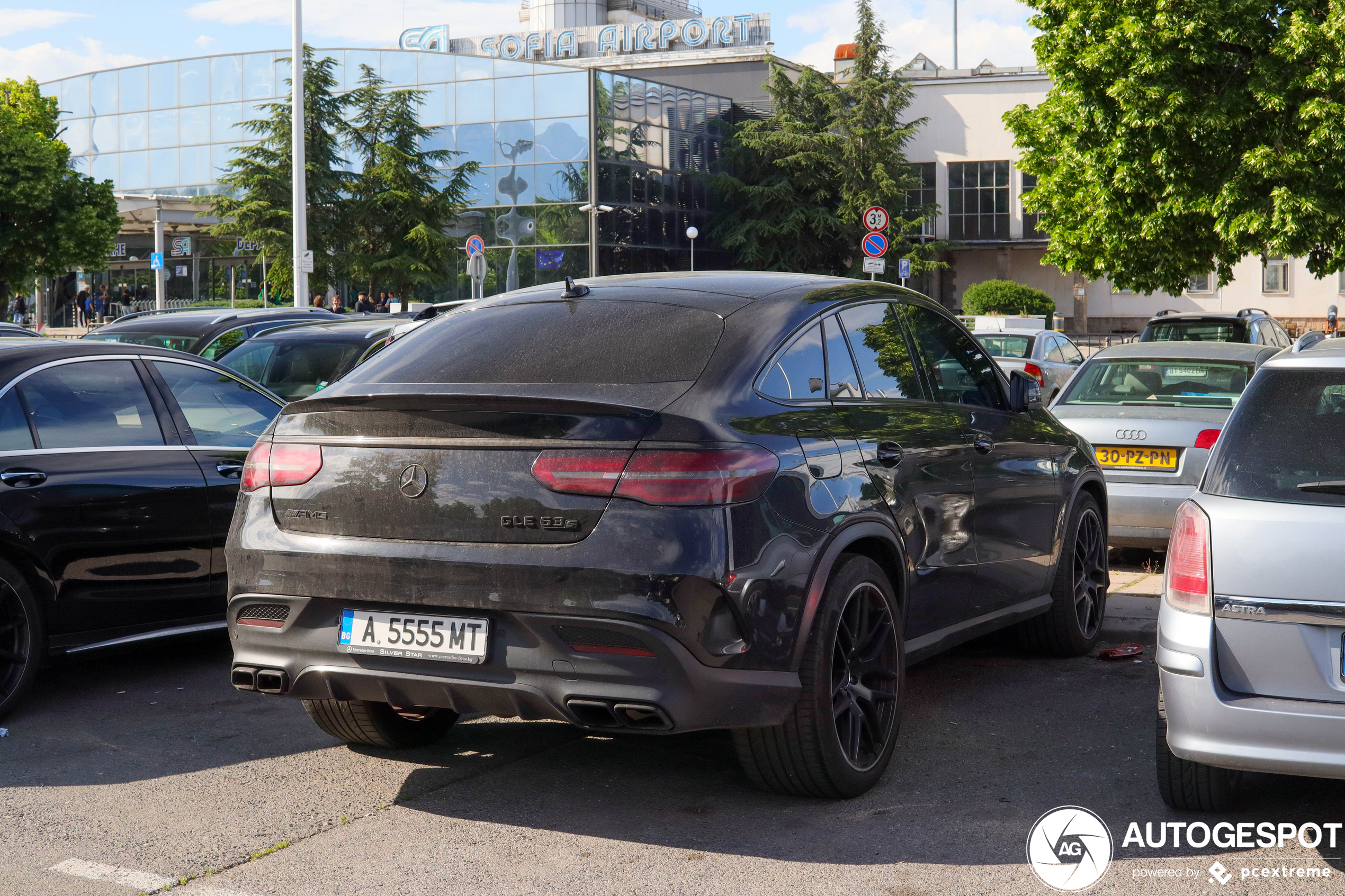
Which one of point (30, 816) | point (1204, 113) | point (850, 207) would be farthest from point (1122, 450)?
point (850, 207)

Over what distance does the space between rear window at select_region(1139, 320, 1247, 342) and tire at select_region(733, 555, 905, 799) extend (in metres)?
12.6

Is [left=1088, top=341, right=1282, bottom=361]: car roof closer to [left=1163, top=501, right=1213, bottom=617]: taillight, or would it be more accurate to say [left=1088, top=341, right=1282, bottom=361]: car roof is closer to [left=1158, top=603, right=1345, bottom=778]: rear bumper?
[left=1163, top=501, right=1213, bottom=617]: taillight

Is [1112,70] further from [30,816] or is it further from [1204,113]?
[30,816]

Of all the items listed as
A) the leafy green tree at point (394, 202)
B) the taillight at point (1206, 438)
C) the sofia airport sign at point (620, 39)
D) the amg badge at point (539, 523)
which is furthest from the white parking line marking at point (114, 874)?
the sofia airport sign at point (620, 39)

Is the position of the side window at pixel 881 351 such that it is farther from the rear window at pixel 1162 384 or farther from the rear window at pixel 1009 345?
Result: the rear window at pixel 1009 345

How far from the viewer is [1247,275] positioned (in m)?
58.0

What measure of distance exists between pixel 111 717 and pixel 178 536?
34.9 inches

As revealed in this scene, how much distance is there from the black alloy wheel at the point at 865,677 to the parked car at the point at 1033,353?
1388 centimetres

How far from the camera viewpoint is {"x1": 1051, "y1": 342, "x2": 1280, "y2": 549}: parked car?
8.63m

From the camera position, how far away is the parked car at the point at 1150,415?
863cm

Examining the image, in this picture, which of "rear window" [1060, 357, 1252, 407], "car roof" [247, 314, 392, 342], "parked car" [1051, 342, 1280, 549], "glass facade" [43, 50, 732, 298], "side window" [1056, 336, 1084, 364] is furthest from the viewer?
"glass facade" [43, 50, 732, 298]

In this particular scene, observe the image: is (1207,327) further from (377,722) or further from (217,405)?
(377,722)

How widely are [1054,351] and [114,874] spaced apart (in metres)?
18.2

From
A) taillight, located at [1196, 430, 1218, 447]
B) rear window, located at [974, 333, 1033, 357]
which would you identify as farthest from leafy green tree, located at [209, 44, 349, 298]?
taillight, located at [1196, 430, 1218, 447]
